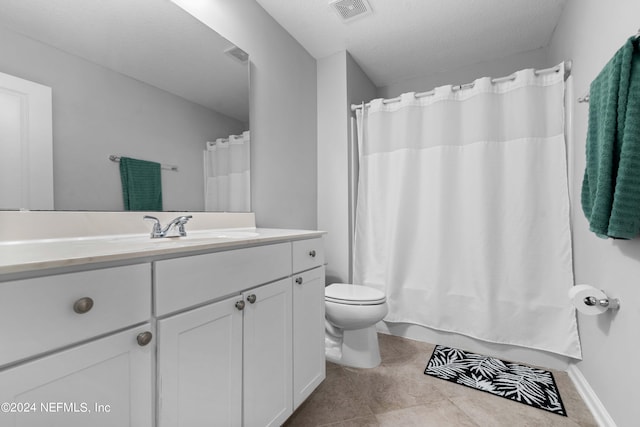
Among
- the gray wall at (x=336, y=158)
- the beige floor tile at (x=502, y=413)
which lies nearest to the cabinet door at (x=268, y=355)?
the beige floor tile at (x=502, y=413)

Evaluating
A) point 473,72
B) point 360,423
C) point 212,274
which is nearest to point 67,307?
point 212,274

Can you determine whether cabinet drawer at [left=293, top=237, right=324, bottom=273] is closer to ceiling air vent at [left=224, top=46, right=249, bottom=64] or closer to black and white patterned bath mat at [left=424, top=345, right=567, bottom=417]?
black and white patterned bath mat at [left=424, top=345, right=567, bottom=417]

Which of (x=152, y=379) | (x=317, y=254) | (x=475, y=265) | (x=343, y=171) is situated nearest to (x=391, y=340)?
(x=475, y=265)

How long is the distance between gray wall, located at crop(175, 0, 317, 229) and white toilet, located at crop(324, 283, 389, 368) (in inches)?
24.8

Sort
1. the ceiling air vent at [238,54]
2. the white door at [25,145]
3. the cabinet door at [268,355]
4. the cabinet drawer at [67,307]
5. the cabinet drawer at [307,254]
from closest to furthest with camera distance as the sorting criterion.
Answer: the cabinet drawer at [67,307]
the white door at [25,145]
the cabinet door at [268,355]
the cabinet drawer at [307,254]
the ceiling air vent at [238,54]

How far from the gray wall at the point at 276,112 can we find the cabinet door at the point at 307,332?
24.6 inches

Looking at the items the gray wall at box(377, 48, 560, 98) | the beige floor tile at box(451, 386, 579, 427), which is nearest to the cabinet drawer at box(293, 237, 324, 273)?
the beige floor tile at box(451, 386, 579, 427)

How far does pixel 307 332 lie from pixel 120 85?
1310 mm

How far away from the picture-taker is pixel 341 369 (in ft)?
5.73

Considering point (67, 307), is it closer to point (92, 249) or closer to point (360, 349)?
point (92, 249)

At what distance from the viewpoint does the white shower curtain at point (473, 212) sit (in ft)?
5.66

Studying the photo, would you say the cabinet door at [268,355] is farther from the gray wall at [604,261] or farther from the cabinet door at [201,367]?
the gray wall at [604,261]

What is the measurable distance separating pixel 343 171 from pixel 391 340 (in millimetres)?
1341

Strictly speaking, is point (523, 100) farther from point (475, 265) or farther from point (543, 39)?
point (475, 265)
